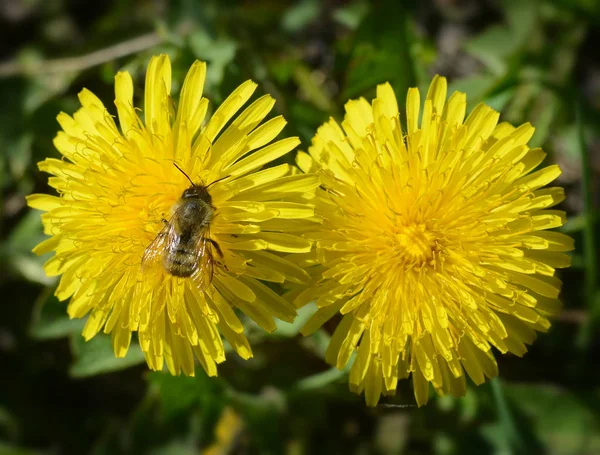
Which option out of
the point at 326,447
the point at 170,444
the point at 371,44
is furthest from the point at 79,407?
the point at 371,44

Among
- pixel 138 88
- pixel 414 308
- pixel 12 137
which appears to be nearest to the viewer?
pixel 414 308

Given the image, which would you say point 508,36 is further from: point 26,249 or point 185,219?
point 26,249

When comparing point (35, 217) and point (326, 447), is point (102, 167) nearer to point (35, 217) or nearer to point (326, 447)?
point (35, 217)

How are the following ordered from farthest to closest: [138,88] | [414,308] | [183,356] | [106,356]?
[138,88] → [106,356] → [183,356] → [414,308]

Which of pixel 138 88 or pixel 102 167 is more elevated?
pixel 138 88

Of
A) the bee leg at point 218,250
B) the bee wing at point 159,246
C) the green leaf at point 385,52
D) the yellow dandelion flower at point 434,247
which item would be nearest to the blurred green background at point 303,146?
the green leaf at point 385,52

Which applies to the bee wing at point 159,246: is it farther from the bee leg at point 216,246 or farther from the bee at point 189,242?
the bee leg at point 216,246
